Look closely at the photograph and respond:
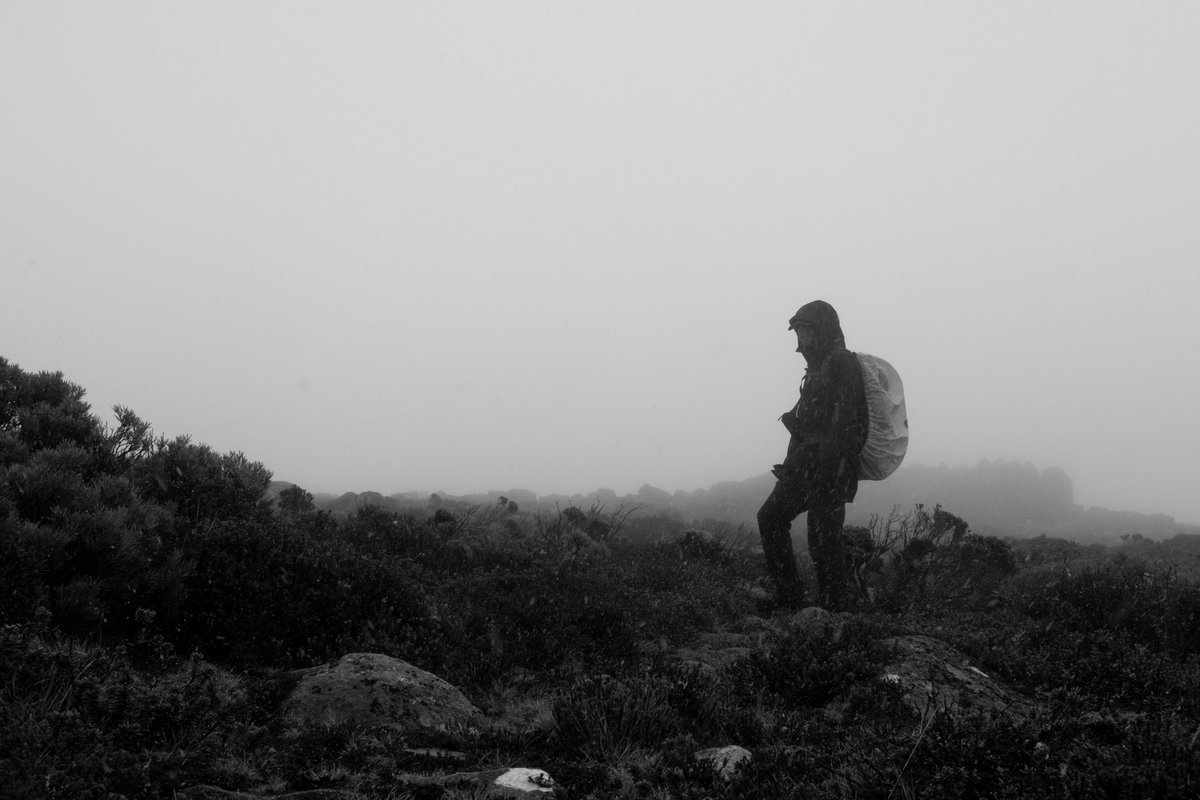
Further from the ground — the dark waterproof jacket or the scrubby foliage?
the dark waterproof jacket

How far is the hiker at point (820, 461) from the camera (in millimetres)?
8078

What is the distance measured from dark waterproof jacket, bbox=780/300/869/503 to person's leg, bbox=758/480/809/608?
26cm

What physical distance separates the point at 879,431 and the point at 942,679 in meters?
3.83

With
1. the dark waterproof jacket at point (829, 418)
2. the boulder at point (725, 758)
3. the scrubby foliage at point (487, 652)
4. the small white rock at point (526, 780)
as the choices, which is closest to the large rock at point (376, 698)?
the scrubby foliage at point (487, 652)

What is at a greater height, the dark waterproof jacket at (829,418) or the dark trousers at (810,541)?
the dark waterproof jacket at (829,418)

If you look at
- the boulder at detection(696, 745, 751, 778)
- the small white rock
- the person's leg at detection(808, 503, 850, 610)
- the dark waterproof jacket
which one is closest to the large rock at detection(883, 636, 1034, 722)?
the boulder at detection(696, 745, 751, 778)

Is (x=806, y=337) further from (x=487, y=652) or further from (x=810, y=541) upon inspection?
(x=487, y=652)

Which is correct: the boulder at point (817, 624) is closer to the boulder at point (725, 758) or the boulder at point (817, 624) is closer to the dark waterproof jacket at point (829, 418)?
the dark waterproof jacket at point (829, 418)

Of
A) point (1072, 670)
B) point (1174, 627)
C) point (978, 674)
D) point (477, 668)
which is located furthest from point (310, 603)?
point (1174, 627)

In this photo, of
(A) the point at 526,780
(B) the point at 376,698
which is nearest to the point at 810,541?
(B) the point at 376,698

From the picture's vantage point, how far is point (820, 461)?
8.09m

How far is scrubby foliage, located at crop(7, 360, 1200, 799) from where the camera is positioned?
270cm

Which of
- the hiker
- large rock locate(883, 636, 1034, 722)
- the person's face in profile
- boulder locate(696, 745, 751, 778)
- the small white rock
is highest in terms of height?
the person's face in profile

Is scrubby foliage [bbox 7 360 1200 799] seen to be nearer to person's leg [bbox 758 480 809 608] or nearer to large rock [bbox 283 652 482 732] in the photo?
large rock [bbox 283 652 482 732]
